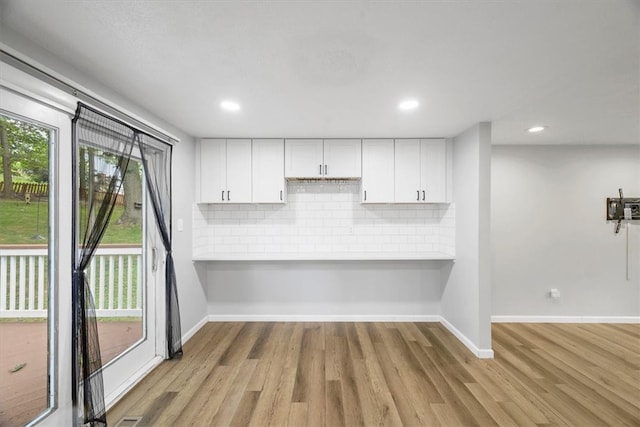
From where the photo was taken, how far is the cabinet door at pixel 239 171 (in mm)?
3557

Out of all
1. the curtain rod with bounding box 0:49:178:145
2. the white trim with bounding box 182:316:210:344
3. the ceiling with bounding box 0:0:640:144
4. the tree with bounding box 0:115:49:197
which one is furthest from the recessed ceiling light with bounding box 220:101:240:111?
the white trim with bounding box 182:316:210:344

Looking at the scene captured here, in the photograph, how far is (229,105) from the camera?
245 centimetres

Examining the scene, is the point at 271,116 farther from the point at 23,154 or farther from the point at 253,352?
the point at 253,352

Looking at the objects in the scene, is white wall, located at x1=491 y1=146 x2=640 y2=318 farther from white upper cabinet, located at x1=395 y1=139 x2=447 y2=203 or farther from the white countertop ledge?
the white countertop ledge

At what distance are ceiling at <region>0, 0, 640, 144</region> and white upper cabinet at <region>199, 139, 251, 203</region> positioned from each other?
2.63 feet

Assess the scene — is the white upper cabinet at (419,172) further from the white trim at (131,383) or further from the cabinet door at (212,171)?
the white trim at (131,383)

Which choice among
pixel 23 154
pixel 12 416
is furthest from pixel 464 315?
pixel 23 154

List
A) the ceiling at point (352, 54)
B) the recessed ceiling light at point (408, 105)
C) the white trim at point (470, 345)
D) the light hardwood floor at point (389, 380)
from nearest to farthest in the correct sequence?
the ceiling at point (352, 54), the light hardwood floor at point (389, 380), the recessed ceiling light at point (408, 105), the white trim at point (470, 345)

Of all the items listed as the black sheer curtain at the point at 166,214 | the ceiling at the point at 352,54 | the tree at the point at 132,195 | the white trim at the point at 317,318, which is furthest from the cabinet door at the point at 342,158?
the tree at the point at 132,195

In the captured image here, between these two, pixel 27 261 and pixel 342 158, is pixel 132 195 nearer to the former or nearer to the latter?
pixel 27 261

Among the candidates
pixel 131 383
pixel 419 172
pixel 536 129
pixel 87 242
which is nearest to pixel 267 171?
pixel 419 172

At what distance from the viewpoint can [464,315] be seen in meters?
3.12

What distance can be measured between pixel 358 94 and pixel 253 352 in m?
2.74

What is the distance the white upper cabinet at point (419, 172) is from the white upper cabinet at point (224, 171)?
1.96 m
